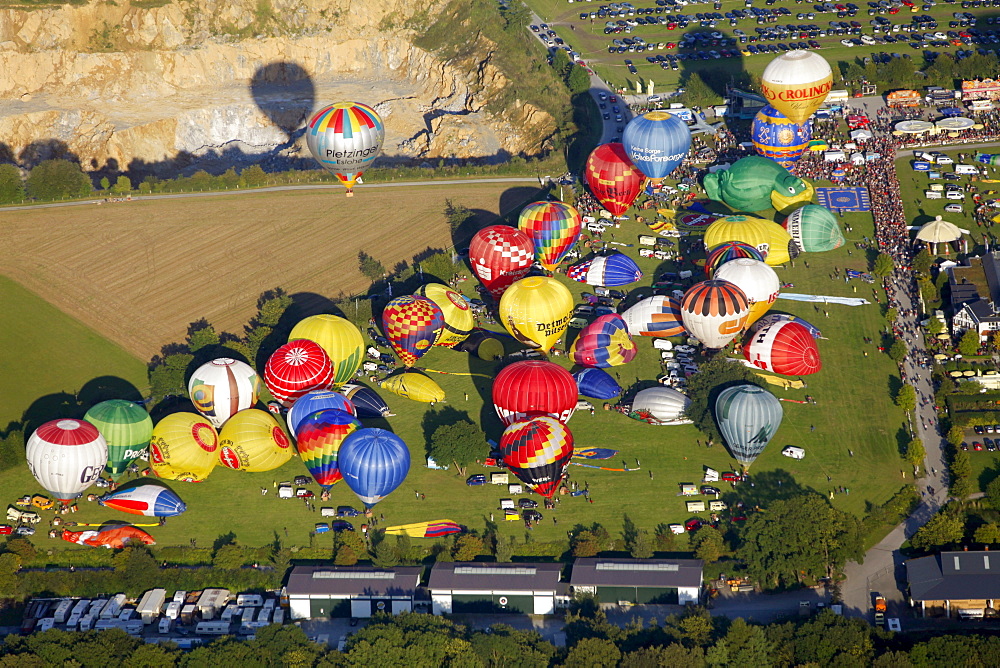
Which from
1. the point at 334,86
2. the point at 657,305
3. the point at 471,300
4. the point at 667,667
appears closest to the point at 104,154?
the point at 334,86

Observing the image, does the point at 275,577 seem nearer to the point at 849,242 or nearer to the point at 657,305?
the point at 657,305

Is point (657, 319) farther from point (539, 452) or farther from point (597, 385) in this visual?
point (539, 452)

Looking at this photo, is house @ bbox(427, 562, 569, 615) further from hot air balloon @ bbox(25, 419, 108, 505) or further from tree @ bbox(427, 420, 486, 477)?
hot air balloon @ bbox(25, 419, 108, 505)

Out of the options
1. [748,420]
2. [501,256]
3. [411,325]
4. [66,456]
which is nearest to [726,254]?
[501,256]

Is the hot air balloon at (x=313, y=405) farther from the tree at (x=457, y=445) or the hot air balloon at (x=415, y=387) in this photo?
the hot air balloon at (x=415, y=387)

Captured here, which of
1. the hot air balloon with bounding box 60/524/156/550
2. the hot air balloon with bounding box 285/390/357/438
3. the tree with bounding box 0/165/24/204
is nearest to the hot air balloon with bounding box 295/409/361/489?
the hot air balloon with bounding box 285/390/357/438

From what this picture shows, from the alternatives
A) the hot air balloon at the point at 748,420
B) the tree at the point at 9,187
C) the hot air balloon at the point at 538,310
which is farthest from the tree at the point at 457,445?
the tree at the point at 9,187
